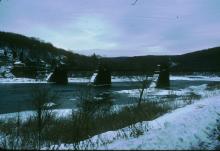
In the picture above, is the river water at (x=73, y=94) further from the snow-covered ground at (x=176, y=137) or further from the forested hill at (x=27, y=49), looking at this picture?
the forested hill at (x=27, y=49)

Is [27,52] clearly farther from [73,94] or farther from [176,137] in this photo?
[176,137]

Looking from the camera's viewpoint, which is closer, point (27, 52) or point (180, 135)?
point (180, 135)

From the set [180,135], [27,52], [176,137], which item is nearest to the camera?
[176,137]

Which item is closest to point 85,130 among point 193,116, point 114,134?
point 114,134

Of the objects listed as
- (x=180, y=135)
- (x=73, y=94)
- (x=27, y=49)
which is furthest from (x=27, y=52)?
(x=180, y=135)

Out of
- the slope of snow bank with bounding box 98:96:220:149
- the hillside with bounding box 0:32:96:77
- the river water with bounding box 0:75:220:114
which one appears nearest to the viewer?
the slope of snow bank with bounding box 98:96:220:149

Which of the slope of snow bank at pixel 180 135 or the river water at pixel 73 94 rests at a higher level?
the slope of snow bank at pixel 180 135

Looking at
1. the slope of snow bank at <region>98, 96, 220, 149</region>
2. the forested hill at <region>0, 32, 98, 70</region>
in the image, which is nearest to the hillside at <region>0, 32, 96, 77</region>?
the forested hill at <region>0, 32, 98, 70</region>

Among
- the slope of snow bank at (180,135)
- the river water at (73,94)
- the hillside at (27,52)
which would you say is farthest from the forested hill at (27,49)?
the slope of snow bank at (180,135)

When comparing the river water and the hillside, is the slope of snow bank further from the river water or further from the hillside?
the hillside

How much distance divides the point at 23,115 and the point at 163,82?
101ft

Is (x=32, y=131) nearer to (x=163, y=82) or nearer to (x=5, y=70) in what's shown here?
(x=163, y=82)

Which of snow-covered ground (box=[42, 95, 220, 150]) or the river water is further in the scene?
the river water

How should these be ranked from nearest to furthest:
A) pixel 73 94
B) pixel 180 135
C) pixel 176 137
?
pixel 176 137, pixel 180 135, pixel 73 94
